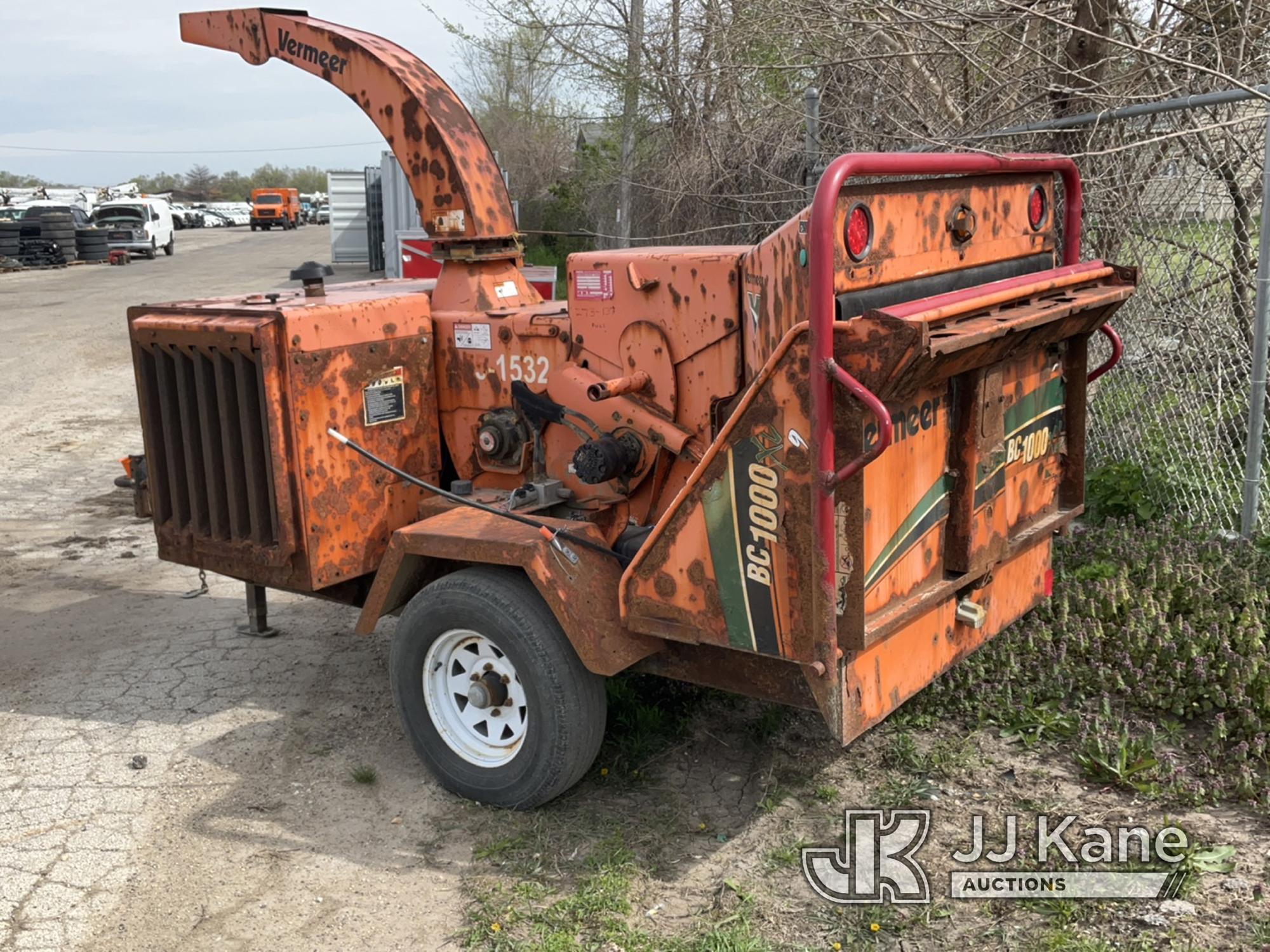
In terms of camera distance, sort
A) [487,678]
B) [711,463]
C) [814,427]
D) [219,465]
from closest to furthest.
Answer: [814,427] → [711,463] → [487,678] → [219,465]

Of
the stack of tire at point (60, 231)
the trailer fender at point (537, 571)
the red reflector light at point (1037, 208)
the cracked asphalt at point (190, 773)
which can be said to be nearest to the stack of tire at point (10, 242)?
the stack of tire at point (60, 231)

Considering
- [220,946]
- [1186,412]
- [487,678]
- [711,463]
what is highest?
[711,463]

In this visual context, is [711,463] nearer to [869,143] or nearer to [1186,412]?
[1186,412]

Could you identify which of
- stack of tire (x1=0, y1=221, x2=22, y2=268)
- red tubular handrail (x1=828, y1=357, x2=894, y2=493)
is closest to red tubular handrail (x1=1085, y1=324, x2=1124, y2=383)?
red tubular handrail (x1=828, y1=357, x2=894, y2=493)

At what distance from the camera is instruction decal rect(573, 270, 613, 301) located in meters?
4.23

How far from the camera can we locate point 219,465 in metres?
4.81

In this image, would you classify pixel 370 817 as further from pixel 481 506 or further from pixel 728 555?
pixel 728 555

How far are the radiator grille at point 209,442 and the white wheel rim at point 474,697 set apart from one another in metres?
0.89

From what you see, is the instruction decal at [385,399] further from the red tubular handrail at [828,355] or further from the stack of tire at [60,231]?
the stack of tire at [60,231]

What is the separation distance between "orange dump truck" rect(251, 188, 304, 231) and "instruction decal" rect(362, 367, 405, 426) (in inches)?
2109

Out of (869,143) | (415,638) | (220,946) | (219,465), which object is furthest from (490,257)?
(869,143)

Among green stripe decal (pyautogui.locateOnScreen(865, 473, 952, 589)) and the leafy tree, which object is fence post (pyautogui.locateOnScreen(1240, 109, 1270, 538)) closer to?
green stripe decal (pyautogui.locateOnScreen(865, 473, 952, 589))

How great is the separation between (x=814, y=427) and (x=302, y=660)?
340cm

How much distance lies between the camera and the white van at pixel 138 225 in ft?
111
